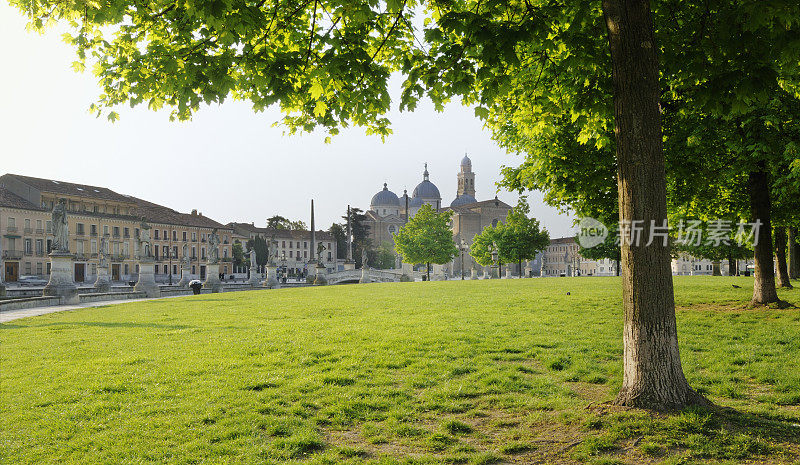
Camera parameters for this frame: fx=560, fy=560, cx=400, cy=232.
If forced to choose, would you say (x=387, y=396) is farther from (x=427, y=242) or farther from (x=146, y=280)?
(x=427, y=242)

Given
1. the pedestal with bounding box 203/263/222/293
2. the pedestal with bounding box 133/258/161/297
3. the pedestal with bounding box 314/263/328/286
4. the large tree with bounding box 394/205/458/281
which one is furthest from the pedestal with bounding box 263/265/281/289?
the large tree with bounding box 394/205/458/281

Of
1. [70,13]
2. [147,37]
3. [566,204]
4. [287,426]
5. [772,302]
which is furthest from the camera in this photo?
[566,204]

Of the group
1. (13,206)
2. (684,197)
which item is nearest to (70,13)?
(684,197)

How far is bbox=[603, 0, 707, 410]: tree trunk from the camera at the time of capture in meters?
5.62

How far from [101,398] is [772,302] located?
15.7 metres

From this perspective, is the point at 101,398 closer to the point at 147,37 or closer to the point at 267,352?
the point at 267,352

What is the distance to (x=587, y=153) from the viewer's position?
1307 centimetres

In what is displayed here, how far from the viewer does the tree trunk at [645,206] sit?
18.4 ft

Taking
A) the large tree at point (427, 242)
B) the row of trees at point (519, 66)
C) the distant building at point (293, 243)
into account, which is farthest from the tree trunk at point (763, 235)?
the distant building at point (293, 243)

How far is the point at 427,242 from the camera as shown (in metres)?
66.9

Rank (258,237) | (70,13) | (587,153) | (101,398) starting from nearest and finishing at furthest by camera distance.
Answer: (101,398) → (70,13) → (587,153) → (258,237)

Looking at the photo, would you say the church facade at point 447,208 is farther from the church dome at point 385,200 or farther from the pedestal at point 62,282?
the pedestal at point 62,282

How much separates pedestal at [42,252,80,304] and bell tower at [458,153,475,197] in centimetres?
12629

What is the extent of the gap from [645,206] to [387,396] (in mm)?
3606
